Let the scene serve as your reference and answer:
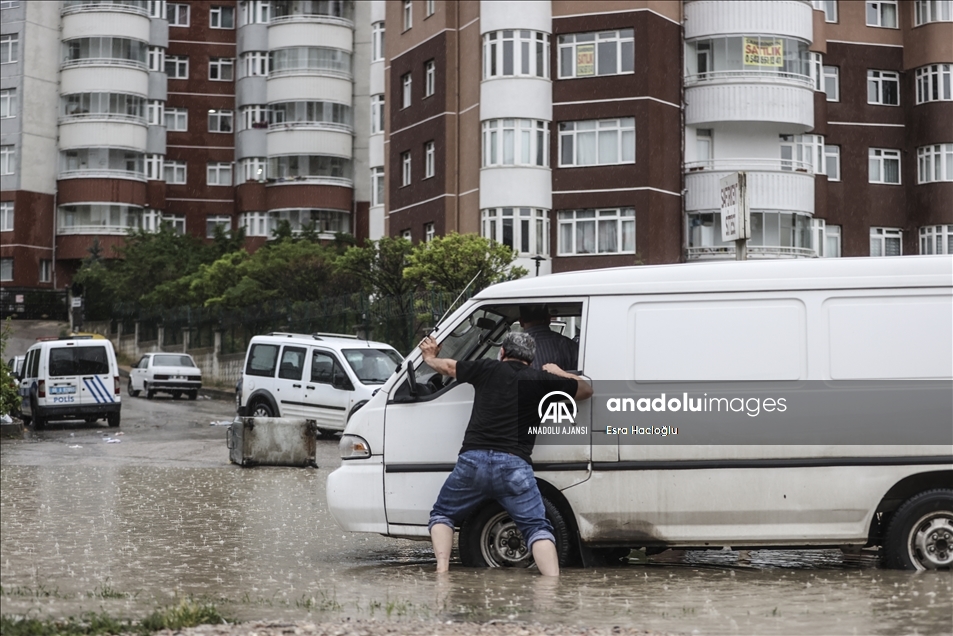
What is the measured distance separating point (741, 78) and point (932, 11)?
8598 millimetres

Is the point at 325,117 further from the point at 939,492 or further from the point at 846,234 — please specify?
the point at 939,492

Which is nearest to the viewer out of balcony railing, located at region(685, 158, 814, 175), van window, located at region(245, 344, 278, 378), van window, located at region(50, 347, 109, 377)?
van window, located at region(245, 344, 278, 378)

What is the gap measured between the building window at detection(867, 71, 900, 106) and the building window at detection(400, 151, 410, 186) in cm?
1600

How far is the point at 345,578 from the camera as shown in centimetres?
974

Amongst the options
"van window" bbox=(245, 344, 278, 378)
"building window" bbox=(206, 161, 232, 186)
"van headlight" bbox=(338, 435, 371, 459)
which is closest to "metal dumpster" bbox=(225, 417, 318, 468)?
"van window" bbox=(245, 344, 278, 378)

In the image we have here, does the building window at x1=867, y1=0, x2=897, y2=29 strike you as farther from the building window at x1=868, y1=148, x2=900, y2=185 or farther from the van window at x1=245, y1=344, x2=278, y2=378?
the van window at x1=245, y1=344, x2=278, y2=378

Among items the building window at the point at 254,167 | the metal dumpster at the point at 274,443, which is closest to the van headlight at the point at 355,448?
the metal dumpster at the point at 274,443

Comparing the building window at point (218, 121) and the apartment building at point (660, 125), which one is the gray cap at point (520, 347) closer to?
the apartment building at point (660, 125)

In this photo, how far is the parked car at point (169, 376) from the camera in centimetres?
4522

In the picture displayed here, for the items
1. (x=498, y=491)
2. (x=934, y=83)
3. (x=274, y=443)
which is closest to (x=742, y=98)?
(x=934, y=83)

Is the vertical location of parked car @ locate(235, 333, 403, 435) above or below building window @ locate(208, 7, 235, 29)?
below

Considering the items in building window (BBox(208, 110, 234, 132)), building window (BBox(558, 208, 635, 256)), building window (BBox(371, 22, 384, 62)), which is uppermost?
building window (BBox(208, 110, 234, 132))

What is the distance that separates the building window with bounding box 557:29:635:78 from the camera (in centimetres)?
4369

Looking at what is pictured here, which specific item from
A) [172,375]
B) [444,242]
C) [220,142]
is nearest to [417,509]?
[444,242]
